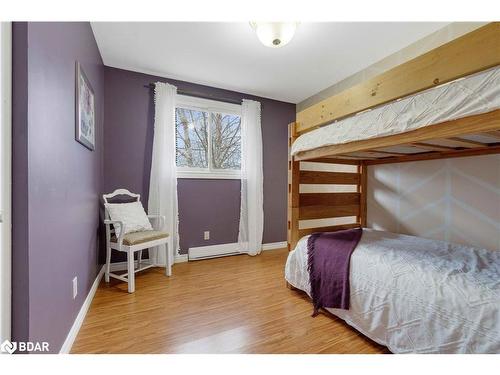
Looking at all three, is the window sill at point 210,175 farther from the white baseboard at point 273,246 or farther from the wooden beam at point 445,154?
the wooden beam at point 445,154

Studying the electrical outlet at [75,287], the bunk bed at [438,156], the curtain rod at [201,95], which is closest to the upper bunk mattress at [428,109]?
the bunk bed at [438,156]

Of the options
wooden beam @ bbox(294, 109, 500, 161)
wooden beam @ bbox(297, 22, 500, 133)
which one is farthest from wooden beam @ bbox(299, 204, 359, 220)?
wooden beam @ bbox(297, 22, 500, 133)

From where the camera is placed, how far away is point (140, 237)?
86.6 inches

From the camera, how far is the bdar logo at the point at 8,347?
2.92 feet

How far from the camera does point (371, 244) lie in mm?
1864

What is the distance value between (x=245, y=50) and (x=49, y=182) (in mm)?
1995

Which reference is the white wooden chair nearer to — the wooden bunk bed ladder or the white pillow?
the white pillow

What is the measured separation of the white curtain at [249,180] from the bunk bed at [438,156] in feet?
4.21

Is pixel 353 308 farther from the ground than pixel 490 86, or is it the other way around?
pixel 490 86

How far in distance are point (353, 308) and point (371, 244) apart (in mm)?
547

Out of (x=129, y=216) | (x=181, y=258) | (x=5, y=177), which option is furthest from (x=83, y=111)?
(x=181, y=258)

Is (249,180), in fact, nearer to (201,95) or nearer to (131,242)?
(201,95)
